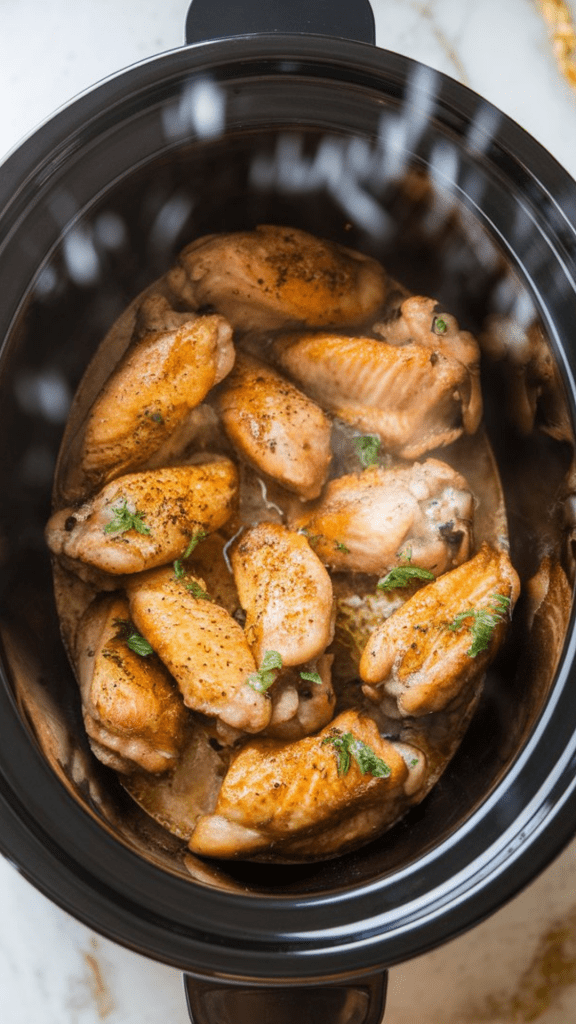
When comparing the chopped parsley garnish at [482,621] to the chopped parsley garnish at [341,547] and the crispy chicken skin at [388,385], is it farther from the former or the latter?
the crispy chicken skin at [388,385]

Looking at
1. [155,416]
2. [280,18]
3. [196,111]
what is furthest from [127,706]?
[280,18]

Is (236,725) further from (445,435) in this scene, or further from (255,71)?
(255,71)

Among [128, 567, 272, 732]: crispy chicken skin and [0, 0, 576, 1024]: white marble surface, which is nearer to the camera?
[128, 567, 272, 732]: crispy chicken skin

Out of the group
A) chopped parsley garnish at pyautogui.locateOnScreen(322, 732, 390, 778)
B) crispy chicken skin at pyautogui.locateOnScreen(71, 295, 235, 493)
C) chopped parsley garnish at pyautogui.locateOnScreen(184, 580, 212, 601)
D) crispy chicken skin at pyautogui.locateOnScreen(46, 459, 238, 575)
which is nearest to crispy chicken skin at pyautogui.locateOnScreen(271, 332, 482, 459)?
crispy chicken skin at pyautogui.locateOnScreen(71, 295, 235, 493)

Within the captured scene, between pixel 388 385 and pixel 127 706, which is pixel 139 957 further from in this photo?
pixel 388 385

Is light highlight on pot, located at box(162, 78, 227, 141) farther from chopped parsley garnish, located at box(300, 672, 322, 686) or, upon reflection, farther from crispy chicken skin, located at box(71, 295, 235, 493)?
chopped parsley garnish, located at box(300, 672, 322, 686)
